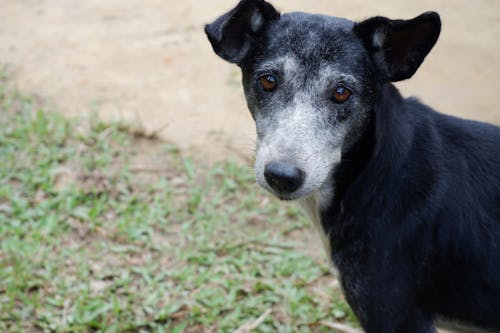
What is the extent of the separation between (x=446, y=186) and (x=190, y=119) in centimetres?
354

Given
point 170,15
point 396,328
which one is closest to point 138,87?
point 170,15

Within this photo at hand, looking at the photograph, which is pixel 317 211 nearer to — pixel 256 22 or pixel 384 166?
pixel 384 166

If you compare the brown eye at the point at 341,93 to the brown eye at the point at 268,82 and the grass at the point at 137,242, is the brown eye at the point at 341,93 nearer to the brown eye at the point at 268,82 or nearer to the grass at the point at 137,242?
the brown eye at the point at 268,82

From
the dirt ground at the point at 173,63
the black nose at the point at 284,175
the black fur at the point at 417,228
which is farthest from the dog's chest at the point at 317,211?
the dirt ground at the point at 173,63

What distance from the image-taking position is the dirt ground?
6.36 m

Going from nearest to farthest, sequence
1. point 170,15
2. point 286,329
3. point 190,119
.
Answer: point 286,329
point 190,119
point 170,15

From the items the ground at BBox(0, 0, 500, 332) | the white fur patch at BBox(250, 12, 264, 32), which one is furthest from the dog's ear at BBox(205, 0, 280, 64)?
the ground at BBox(0, 0, 500, 332)

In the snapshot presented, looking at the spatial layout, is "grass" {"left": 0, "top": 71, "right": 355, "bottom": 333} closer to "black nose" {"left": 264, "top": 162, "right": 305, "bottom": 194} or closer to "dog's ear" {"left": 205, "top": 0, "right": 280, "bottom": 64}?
"black nose" {"left": 264, "top": 162, "right": 305, "bottom": 194}

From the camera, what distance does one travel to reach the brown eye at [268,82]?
10.9 ft

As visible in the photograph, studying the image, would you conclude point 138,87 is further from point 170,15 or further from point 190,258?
point 190,258

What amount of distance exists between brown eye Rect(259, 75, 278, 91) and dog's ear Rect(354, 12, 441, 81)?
1.77 ft

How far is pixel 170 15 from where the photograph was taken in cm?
809

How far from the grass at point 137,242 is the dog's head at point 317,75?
161cm

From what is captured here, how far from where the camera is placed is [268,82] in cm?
335
